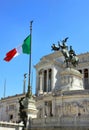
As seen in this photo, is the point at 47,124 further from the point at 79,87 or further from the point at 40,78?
the point at 40,78

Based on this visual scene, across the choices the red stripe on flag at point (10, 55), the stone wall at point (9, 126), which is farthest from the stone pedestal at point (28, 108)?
the red stripe on flag at point (10, 55)

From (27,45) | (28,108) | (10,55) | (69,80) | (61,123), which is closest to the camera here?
(61,123)

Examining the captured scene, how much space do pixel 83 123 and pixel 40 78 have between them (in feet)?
160

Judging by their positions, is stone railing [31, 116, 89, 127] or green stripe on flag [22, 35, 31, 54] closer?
stone railing [31, 116, 89, 127]

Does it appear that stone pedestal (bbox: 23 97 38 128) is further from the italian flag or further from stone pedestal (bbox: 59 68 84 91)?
stone pedestal (bbox: 59 68 84 91)

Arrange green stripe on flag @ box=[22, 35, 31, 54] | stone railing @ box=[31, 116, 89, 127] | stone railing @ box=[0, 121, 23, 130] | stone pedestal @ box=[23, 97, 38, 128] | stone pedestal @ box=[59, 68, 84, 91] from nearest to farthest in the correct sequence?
1. stone railing @ box=[31, 116, 89, 127]
2. stone pedestal @ box=[23, 97, 38, 128]
3. stone railing @ box=[0, 121, 23, 130]
4. green stripe on flag @ box=[22, 35, 31, 54]
5. stone pedestal @ box=[59, 68, 84, 91]

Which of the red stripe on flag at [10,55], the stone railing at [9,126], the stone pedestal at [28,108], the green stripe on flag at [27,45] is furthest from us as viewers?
the red stripe on flag at [10,55]

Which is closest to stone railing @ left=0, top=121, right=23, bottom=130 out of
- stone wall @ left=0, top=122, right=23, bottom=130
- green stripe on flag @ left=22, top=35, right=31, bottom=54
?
stone wall @ left=0, top=122, right=23, bottom=130

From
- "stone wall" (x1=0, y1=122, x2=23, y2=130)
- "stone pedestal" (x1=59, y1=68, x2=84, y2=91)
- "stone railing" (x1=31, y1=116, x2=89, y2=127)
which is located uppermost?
"stone pedestal" (x1=59, y1=68, x2=84, y2=91)

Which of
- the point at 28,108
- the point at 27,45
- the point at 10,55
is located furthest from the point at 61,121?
the point at 10,55

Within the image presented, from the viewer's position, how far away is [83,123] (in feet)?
89.5

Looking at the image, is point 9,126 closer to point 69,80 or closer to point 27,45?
point 27,45

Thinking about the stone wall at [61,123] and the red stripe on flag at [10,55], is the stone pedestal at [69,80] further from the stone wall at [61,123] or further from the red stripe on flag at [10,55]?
the stone wall at [61,123]

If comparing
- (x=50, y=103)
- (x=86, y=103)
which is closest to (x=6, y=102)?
(x=50, y=103)
